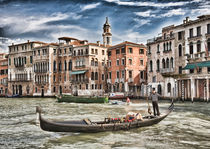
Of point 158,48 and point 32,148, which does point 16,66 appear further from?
point 32,148

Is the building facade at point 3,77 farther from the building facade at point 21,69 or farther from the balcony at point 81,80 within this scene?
the balcony at point 81,80

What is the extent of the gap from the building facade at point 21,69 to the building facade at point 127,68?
18.9 m

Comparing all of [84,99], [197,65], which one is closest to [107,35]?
[84,99]

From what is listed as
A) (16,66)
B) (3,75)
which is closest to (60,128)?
(16,66)

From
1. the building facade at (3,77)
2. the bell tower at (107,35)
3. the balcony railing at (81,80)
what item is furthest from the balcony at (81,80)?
the building facade at (3,77)

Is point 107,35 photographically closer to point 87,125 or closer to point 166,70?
point 166,70

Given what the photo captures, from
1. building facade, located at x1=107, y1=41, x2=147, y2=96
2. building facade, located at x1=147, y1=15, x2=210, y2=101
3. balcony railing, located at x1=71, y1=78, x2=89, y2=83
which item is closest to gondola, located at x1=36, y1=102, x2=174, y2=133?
building facade, located at x1=147, y1=15, x2=210, y2=101

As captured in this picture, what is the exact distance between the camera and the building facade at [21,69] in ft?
176

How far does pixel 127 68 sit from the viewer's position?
39500 mm

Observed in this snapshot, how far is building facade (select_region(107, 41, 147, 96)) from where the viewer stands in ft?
129

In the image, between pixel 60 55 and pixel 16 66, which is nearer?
pixel 60 55

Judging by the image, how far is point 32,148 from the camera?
953cm

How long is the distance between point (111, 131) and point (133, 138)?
4.22 feet

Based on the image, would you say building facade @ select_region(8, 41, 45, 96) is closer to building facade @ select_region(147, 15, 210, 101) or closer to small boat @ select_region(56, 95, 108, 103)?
small boat @ select_region(56, 95, 108, 103)
